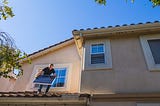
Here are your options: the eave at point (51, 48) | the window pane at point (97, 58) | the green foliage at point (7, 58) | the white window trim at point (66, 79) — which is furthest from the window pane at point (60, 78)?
the green foliage at point (7, 58)

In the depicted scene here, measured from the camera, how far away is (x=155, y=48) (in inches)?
321

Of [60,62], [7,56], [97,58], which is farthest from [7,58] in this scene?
[60,62]

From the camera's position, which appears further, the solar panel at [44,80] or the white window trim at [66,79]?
the white window trim at [66,79]

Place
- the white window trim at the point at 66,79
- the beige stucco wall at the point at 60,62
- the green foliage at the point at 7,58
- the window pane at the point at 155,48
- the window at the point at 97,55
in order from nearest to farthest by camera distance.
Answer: the green foliage at the point at 7,58 → the window pane at the point at 155,48 → the window at the point at 97,55 → the white window trim at the point at 66,79 → the beige stucco wall at the point at 60,62

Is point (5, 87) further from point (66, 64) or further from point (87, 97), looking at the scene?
point (87, 97)

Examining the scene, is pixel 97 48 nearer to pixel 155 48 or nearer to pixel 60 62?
pixel 155 48

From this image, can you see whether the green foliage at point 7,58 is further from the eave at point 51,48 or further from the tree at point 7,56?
the eave at point 51,48

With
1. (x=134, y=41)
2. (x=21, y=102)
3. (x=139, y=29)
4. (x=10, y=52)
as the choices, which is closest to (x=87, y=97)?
(x=21, y=102)

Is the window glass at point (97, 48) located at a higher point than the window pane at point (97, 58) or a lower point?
higher

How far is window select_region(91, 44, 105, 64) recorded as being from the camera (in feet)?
27.0

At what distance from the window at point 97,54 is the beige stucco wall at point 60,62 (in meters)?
1.79

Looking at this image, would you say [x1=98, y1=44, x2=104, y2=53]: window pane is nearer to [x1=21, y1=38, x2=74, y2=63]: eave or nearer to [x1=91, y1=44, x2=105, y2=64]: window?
[x1=91, y1=44, x2=105, y2=64]: window

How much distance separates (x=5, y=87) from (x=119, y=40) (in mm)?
7369

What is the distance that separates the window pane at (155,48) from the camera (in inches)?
305
